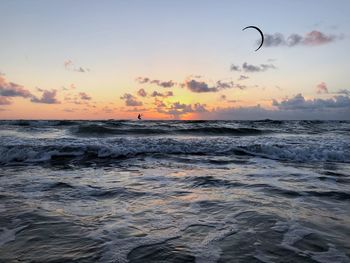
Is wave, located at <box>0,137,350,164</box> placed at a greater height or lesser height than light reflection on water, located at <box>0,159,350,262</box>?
greater

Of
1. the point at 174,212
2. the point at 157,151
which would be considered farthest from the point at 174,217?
the point at 157,151

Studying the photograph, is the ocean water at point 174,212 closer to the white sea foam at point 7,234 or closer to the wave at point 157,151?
the white sea foam at point 7,234

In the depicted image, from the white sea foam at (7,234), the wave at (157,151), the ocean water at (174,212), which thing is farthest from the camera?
the wave at (157,151)

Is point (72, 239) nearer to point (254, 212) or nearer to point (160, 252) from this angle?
point (160, 252)

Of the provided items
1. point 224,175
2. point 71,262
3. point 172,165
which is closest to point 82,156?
point 172,165

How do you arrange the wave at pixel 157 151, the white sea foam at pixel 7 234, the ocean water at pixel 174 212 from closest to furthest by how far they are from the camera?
the ocean water at pixel 174 212 < the white sea foam at pixel 7 234 < the wave at pixel 157 151

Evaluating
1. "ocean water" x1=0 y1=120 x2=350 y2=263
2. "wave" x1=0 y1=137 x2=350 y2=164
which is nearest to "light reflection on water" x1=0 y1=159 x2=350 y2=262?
"ocean water" x1=0 y1=120 x2=350 y2=263

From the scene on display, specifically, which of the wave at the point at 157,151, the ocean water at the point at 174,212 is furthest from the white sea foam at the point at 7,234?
the wave at the point at 157,151

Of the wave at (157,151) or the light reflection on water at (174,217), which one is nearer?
the light reflection on water at (174,217)

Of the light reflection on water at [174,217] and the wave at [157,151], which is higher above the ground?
the wave at [157,151]

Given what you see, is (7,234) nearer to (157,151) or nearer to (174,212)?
(174,212)

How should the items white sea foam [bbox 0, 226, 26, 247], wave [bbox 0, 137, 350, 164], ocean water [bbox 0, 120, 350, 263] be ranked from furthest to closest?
wave [bbox 0, 137, 350, 164] → white sea foam [bbox 0, 226, 26, 247] → ocean water [bbox 0, 120, 350, 263]

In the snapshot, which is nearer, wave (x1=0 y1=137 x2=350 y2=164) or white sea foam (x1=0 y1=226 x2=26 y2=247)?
white sea foam (x1=0 y1=226 x2=26 y2=247)

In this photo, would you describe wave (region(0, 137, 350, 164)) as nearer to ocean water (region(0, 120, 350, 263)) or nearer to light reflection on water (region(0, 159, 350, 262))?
ocean water (region(0, 120, 350, 263))
